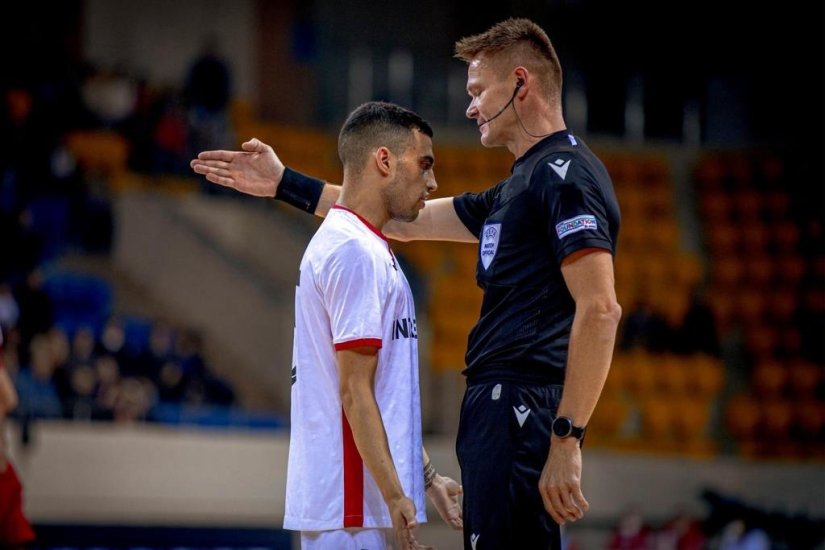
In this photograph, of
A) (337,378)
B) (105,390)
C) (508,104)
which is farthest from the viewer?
(105,390)

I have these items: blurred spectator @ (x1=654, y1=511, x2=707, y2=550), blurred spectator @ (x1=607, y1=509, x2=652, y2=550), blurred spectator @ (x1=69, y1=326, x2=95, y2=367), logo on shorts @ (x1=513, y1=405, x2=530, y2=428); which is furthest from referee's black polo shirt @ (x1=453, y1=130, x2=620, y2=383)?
blurred spectator @ (x1=654, y1=511, x2=707, y2=550)

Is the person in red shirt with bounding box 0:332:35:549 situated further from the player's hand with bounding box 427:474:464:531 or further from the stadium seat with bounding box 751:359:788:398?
the stadium seat with bounding box 751:359:788:398

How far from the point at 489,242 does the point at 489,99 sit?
1.89ft

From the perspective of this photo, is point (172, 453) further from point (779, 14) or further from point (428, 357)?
point (779, 14)

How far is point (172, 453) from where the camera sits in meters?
12.9

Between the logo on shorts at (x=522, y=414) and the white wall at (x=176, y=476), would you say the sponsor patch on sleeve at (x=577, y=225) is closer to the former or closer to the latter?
the logo on shorts at (x=522, y=414)

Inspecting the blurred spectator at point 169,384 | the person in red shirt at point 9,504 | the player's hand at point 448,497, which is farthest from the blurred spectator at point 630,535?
the player's hand at point 448,497

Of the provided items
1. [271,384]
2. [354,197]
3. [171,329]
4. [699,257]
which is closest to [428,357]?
[271,384]

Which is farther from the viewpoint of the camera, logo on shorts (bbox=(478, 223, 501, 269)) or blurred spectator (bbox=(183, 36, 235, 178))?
blurred spectator (bbox=(183, 36, 235, 178))

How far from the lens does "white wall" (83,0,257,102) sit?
66.1ft

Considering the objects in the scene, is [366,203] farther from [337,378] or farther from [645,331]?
[645,331]

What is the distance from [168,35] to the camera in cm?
2061

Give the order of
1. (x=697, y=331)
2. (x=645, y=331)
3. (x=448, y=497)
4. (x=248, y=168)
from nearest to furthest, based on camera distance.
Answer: (x=448, y=497) < (x=248, y=168) < (x=645, y=331) < (x=697, y=331)

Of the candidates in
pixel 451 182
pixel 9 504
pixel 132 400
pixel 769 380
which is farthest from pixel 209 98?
pixel 9 504
